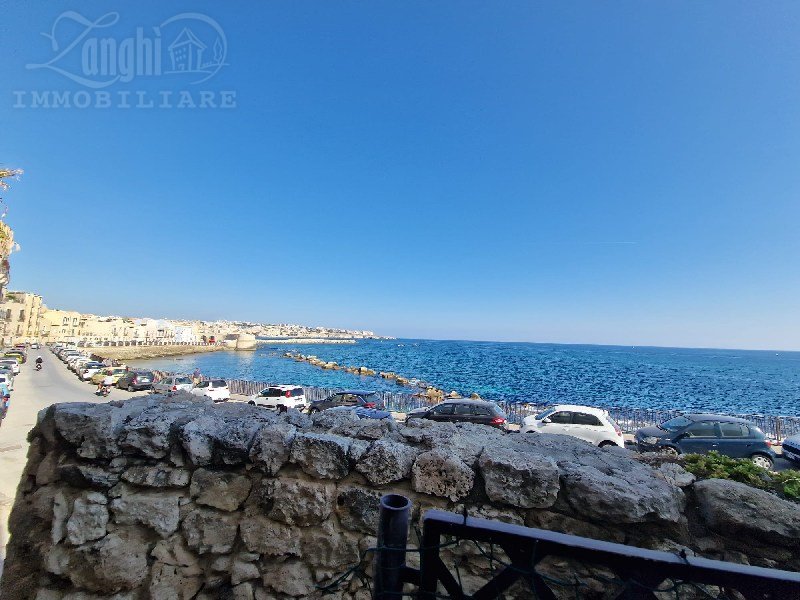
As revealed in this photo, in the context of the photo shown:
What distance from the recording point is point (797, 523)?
240cm

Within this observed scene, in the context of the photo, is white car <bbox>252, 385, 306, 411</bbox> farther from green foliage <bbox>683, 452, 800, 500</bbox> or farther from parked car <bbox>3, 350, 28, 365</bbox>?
parked car <bbox>3, 350, 28, 365</bbox>

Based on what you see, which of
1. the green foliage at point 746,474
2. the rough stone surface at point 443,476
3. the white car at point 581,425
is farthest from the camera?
the white car at point 581,425

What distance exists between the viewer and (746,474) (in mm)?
3352

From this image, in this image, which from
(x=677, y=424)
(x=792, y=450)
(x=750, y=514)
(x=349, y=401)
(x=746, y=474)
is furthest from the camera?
(x=349, y=401)

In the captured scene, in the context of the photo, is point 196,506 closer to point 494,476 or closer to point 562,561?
point 494,476

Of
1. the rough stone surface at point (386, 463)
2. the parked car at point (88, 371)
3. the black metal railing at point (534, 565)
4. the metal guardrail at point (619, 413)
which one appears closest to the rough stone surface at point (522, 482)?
the rough stone surface at point (386, 463)

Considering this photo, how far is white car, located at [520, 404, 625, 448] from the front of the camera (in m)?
12.2

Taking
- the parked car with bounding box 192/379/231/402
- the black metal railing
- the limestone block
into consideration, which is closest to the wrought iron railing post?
the black metal railing

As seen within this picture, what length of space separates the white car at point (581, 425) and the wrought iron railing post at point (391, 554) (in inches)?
479

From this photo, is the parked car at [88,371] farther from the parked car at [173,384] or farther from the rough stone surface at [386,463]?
the rough stone surface at [386,463]

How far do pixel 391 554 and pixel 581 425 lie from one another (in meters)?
13.0

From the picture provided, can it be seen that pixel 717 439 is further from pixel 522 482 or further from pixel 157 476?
pixel 157 476

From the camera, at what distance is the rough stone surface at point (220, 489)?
2961mm

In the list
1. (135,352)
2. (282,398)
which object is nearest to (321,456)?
(282,398)
